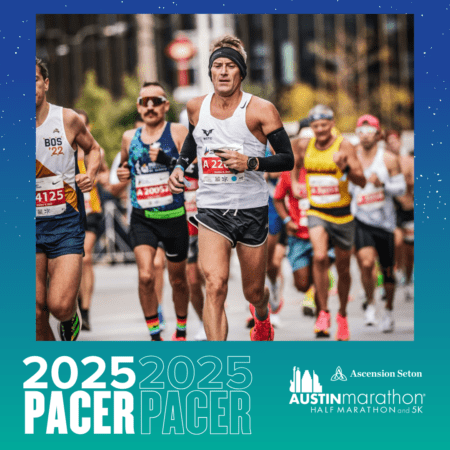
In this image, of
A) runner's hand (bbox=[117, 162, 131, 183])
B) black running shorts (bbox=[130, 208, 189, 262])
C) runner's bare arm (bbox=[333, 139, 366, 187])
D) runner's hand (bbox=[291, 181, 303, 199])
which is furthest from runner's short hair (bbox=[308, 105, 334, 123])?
runner's hand (bbox=[117, 162, 131, 183])

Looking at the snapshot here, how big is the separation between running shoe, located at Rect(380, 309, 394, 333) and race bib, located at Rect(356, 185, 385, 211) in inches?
45.8

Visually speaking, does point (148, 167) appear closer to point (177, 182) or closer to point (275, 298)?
point (177, 182)

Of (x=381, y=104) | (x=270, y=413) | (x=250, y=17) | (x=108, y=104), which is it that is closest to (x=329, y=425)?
(x=270, y=413)

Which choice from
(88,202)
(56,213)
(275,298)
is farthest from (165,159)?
(275,298)

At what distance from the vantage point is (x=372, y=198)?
969 cm

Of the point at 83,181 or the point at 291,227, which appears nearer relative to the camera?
the point at 83,181

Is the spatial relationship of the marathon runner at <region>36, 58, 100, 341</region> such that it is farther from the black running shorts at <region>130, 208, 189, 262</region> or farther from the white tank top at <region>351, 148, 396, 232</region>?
the white tank top at <region>351, 148, 396, 232</region>

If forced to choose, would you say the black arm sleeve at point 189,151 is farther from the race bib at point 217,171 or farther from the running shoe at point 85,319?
the running shoe at point 85,319

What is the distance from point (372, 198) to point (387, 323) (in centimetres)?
139

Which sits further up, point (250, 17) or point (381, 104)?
point (250, 17)

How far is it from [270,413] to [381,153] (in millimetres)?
4908

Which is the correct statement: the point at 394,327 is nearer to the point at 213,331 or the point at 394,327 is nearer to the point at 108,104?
the point at 213,331

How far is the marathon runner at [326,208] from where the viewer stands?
8391mm

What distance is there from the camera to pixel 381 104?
5016 cm
